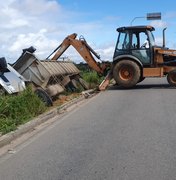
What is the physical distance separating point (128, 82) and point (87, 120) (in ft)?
32.2

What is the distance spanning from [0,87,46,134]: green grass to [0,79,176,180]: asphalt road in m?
0.75

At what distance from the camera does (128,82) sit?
22062 mm

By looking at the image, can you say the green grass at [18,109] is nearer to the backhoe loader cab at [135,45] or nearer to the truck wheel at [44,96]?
the truck wheel at [44,96]

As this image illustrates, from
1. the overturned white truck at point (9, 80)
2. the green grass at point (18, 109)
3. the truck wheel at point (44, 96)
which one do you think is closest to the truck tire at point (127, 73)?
the overturned white truck at point (9, 80)

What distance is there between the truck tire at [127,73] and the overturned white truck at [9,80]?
6.31 meters

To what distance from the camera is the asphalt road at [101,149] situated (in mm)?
6922

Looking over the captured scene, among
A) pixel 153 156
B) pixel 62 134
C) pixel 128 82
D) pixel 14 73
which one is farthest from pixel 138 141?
pixel 128 82

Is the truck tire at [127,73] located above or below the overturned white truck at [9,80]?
below

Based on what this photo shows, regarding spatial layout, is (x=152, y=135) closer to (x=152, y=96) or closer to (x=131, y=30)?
(x=152, y=96)

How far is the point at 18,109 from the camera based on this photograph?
41.1 ft

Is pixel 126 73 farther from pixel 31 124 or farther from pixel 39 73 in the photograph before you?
pixel 31 124

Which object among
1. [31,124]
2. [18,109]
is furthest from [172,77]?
[31,124]

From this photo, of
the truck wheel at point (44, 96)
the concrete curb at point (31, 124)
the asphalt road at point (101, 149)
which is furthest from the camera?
the truck wheel at point (44, 96)

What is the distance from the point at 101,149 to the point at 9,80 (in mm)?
7662
